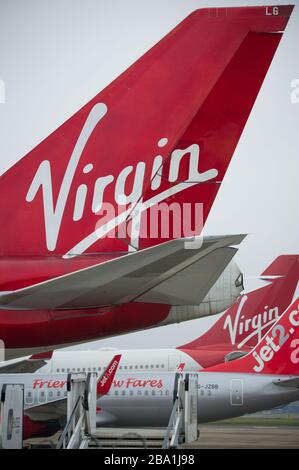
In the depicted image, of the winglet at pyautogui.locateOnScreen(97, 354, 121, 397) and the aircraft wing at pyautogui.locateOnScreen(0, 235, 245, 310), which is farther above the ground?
the aircraft wing at pyautogui.locateOnScreen(0, 235, 245, 310)

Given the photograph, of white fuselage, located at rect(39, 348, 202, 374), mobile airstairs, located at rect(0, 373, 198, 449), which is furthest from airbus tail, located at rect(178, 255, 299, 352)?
mobile airstairs, located at rect(0, 373, 198, 449)

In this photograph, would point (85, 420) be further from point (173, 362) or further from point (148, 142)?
point (173, 362)

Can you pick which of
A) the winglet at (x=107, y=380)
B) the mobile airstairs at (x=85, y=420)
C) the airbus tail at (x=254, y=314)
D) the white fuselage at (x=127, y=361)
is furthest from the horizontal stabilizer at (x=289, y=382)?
the mobile airstairs at (x=85, y=420)

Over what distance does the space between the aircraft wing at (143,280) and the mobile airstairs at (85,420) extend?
2.74 meters

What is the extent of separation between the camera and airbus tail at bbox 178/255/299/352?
30531 mm

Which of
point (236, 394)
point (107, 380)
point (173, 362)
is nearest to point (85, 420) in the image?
point (107, 380)

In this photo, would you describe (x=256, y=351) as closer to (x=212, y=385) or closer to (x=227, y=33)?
(x=212, y=385)

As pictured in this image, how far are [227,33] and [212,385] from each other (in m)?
14.1

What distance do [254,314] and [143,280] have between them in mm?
23565

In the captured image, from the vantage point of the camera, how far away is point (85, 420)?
10984 mm

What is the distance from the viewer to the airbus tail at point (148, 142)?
883 cm

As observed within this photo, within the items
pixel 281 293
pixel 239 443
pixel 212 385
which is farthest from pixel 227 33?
pixel 281 293

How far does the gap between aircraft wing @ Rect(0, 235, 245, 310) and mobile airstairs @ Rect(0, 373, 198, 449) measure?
2.74 meters

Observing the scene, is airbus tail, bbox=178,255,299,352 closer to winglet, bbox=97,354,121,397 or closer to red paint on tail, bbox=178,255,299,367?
red paint on tail, bbox=178,255,299,367
